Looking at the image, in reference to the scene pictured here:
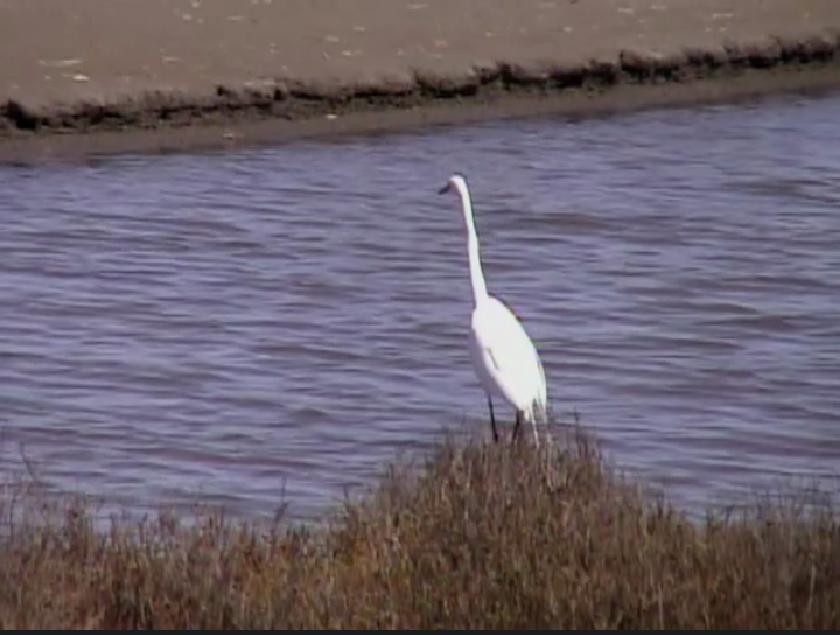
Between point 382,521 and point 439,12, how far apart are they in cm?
931

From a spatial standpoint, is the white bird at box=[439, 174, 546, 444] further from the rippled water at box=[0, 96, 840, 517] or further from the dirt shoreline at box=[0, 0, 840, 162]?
the dirt shoreline at box=[0, 0, 840, 162]

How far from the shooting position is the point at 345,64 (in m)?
14.7

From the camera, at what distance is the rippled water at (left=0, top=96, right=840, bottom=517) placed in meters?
8.93

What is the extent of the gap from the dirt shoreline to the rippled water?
200 millimetres

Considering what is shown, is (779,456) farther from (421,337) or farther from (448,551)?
(448,551)

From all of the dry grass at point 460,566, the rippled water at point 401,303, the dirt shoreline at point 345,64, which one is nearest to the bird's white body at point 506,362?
the rippled water at point 401,303

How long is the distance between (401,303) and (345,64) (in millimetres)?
3501

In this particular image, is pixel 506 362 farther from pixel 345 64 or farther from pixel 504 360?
pixel 345 64

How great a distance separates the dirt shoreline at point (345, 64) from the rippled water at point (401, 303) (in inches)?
7.9

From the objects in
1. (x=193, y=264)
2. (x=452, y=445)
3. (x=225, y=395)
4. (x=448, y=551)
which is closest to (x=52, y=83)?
(x=193, y=264)

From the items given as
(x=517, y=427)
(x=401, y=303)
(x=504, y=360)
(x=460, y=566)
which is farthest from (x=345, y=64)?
(x=460, y=566)

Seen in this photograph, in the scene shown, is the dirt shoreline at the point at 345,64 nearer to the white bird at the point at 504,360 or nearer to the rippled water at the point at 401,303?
the rippled water at the point at 401,303

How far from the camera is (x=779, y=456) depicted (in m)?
8.93

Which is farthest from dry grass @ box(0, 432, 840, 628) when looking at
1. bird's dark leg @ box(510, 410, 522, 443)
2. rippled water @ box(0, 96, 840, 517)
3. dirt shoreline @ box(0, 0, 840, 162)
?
dirt shoreline @ box(0, 0, 840, 162)
